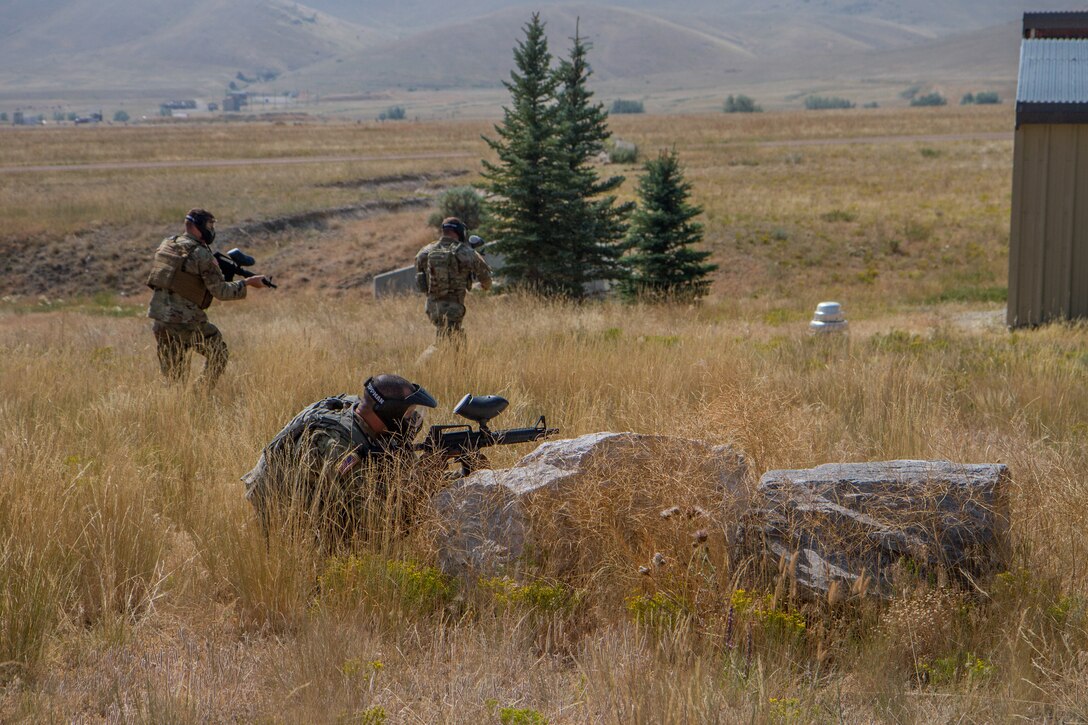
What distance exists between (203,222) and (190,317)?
73 centimetres

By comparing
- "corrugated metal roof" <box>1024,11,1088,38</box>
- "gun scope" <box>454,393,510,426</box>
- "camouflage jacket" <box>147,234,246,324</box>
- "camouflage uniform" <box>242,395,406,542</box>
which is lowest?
"camouflage uniform" <box>242,395,406,542</box>

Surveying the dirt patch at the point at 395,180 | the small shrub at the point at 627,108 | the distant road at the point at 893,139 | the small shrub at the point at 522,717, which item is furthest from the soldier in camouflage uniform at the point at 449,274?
the small shrub at the point at 627,108

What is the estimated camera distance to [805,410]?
21.5ft

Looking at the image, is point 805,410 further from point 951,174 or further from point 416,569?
point 951,174

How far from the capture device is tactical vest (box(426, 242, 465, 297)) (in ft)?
32.9

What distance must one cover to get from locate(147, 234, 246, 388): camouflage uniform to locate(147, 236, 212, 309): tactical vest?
0.01 metres

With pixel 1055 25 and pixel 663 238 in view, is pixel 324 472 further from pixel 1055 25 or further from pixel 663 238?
pixel 663 238

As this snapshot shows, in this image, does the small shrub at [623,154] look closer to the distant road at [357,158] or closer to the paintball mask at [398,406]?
the distant road at [357,158]

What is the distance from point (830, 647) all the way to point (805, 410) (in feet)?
9.01

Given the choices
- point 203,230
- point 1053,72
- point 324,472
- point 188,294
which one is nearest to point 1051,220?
point 1053,72

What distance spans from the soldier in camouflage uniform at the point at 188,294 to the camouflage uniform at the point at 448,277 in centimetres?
220

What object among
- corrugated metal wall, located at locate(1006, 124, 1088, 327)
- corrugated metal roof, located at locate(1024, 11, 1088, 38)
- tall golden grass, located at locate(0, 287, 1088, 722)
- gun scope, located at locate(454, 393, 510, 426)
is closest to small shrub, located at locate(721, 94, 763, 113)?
corrugated metal roof, located at locate(1024, 11, 1088, 38)

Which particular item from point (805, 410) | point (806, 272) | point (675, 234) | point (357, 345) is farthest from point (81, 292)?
point (805, 410)

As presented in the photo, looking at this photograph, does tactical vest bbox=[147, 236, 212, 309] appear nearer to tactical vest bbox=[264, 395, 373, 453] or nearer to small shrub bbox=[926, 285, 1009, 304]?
tactical vest bbox=[264, 395, 373, 453]
